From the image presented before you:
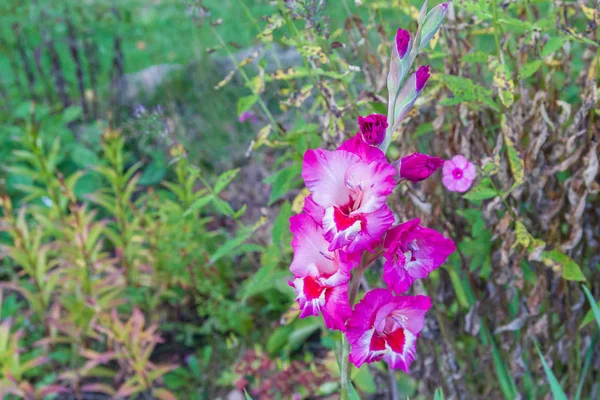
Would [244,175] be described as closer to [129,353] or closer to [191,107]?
[191,107]

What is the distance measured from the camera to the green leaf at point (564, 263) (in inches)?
60.5

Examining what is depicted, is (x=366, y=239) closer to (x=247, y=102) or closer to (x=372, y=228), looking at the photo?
(x=372, y=228)

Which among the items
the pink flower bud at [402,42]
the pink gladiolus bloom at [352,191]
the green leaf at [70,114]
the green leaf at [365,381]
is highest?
the pink flower bud at [402,42]

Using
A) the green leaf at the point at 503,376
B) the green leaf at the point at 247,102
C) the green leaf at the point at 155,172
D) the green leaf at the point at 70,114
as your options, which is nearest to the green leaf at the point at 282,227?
the green leaf at the point at 247,102

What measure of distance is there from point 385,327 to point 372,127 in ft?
1.24

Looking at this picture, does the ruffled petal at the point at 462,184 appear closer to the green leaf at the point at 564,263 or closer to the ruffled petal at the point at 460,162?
the ruffled petal at the point at 460,162

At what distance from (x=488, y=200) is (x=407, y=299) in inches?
29.0

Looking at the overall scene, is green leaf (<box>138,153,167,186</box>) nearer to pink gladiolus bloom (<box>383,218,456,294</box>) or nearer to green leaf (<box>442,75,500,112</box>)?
green leaf (<box>442,75,500,112</box>)

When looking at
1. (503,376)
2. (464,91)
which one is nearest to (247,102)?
(464,91)

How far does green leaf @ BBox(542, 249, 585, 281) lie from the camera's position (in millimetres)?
1536

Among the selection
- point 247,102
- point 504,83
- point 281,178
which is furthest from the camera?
point 281,178

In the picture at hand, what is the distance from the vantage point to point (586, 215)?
1.72m

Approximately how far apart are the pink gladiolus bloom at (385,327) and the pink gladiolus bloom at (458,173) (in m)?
0.47

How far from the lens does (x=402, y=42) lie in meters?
1.00
